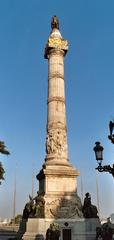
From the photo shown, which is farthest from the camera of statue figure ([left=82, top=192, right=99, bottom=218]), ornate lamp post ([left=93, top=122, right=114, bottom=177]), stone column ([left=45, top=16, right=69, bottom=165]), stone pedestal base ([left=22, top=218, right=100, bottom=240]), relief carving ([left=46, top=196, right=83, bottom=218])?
stone column ([left=45, top=16, right=69, bottom=165])

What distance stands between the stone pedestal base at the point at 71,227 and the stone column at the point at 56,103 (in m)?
3.24

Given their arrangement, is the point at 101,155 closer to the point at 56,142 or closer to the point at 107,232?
the point at 107,232

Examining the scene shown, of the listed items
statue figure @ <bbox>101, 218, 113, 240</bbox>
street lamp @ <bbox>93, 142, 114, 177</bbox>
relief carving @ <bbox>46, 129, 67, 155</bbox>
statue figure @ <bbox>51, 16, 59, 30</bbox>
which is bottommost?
statue figure @ <bbox>101, 218, 113, 240</bbox>

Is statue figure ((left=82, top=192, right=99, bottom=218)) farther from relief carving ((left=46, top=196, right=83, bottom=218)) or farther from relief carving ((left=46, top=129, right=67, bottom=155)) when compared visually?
relief carving ((left=46, top=129, right=67, bottom=155))

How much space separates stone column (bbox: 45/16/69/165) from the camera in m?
18.3

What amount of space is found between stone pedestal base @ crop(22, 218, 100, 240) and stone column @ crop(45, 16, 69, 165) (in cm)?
324

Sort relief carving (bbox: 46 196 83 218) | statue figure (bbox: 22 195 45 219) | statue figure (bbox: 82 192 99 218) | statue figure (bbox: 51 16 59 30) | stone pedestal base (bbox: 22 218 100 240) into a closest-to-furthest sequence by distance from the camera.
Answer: stone pedestal base (bbox: 22 218 100 240) < statue figure (bbox: 22 195 45 219) < relief carving (bbox: 46 196 83 218) < statue figure (bbox: 82 192 99 218) < statue figure (bbox: 51 16 59 30)

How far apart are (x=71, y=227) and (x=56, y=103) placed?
7461mm

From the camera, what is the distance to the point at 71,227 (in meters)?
15.9

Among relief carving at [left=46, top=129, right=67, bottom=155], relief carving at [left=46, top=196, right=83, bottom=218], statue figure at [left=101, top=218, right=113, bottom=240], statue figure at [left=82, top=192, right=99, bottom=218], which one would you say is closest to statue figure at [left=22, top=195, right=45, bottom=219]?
relief carving at [left=46, top=196, right=83, bottom=218]

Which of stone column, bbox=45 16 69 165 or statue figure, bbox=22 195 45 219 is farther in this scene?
stone column, bbox=45 16 69 165

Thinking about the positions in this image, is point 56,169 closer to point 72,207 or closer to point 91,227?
point 72,207

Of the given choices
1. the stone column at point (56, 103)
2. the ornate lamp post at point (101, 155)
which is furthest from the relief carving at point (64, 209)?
→ the ornate lamp post at point (101, 155)

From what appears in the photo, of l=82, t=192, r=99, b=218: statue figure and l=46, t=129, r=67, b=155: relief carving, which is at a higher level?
l=46, t=129, r=67, b=155: relief carving
